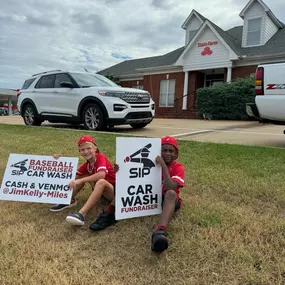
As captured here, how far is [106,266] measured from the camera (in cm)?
220

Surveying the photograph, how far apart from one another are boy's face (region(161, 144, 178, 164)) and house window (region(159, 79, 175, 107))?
1795 centimetres

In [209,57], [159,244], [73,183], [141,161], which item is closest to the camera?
[159,244]

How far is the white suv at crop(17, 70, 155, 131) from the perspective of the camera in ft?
25.3

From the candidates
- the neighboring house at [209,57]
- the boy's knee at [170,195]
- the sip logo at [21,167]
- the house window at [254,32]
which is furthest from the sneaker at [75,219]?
the house window at [254,32]

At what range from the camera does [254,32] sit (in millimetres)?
18109

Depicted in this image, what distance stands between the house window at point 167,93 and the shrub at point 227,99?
4870 mm

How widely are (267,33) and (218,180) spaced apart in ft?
56.1

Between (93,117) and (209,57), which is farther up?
(209,57)

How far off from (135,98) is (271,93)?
3510 millimetres

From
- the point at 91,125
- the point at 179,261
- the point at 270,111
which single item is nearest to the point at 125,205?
the point at 179,261

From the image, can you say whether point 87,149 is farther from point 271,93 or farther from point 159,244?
point 271,93

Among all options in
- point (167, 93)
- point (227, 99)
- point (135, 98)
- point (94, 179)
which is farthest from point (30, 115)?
point (167, 93)

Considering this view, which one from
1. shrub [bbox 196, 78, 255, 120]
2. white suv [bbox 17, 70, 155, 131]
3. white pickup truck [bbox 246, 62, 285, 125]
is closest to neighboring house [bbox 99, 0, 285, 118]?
shrub [bbox 196, 78, 255, 120]

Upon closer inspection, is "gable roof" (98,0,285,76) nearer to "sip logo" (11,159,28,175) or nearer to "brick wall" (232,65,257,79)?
"brick wall" (232,65,257,79)
